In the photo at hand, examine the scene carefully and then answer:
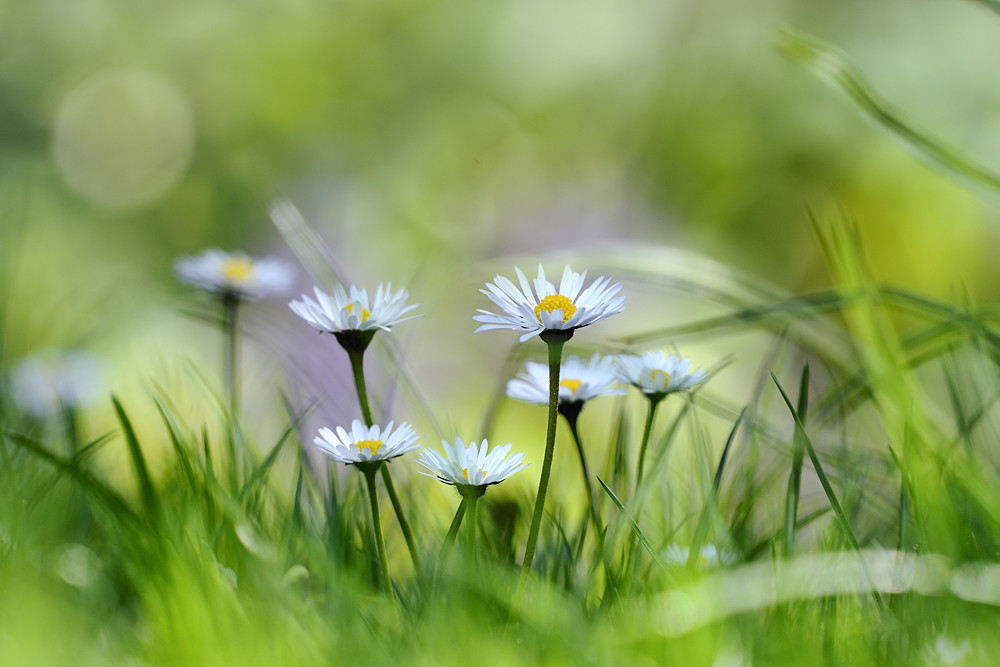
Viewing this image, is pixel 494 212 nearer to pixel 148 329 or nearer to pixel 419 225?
pixel 419 225

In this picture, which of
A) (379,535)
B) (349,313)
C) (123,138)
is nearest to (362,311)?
(349,313)

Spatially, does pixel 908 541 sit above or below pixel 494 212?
below

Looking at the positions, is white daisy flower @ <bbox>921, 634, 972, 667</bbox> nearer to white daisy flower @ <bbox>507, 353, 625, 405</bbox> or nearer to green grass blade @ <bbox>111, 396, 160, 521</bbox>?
white daisy flower @ <bbox>507, 353, 625, 405</bbox>

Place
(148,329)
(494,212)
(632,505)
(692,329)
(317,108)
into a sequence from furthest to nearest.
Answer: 1. (317,108)
2. (494,212)
3. (148,329)
4. (692,329)
5. (632,505)

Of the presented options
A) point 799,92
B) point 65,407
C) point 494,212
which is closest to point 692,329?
point 65,407

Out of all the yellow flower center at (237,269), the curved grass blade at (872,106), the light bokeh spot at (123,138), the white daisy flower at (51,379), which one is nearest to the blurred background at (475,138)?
the light bokeh spot at (123,138)

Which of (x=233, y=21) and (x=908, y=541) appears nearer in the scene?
(x=908, y=541)

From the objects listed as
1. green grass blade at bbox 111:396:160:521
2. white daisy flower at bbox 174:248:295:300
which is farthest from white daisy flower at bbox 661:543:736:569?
white daisy flower at bbox 174:248:295:300

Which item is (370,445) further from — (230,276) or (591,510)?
(230,276)

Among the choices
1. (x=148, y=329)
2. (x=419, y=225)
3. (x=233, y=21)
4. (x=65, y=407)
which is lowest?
(x=65, y=407)
